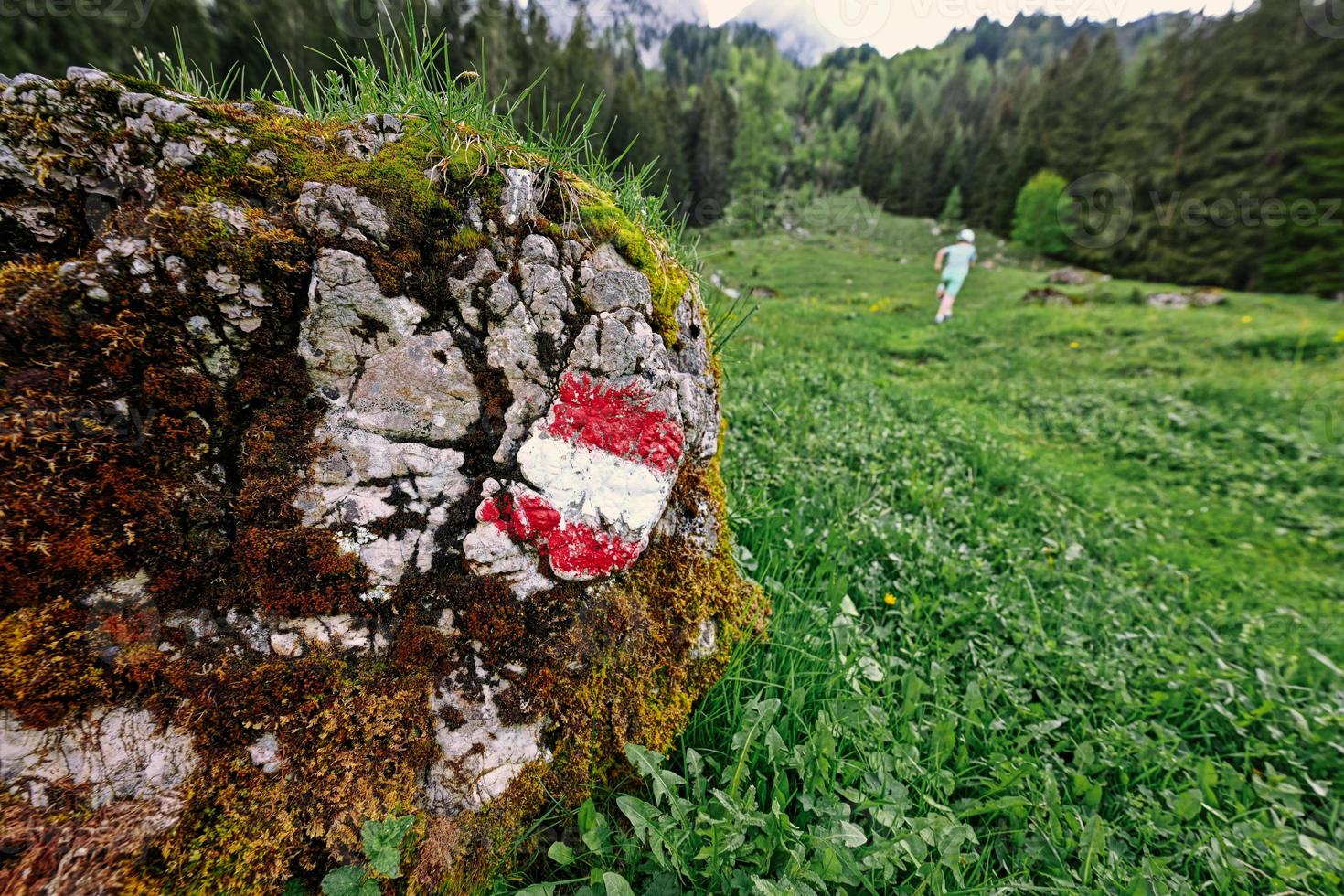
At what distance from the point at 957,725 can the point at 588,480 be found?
2.26 meters

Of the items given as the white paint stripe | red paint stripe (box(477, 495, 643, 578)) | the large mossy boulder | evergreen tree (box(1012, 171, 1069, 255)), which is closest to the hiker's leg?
the large mossy boulder

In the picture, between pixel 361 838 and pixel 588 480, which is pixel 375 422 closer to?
pixel 588 480

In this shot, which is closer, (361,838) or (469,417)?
(361,838)

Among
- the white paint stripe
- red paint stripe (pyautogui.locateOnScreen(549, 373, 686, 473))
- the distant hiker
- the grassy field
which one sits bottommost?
the grassy field

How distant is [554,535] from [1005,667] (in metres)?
2.90

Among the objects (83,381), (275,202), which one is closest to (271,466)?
(83,381)

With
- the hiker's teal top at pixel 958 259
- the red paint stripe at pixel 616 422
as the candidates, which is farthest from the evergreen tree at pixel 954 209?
the red paint stripe at pixel 616 422

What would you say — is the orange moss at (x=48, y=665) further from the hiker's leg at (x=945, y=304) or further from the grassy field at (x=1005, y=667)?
the hiker's leg at (x=945, y=304)

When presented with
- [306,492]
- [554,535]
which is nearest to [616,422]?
[554,535]

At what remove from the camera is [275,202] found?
1631 mm

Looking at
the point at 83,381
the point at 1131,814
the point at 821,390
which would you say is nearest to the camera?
the point at 83,381

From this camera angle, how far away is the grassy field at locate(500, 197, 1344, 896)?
1.75 m

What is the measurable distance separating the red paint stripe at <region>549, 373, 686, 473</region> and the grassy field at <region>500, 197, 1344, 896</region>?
104 cm

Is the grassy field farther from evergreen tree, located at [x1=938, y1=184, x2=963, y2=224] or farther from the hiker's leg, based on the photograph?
evergreen tree, located at [x1=938, y1=184, x2=963, y2=224]
